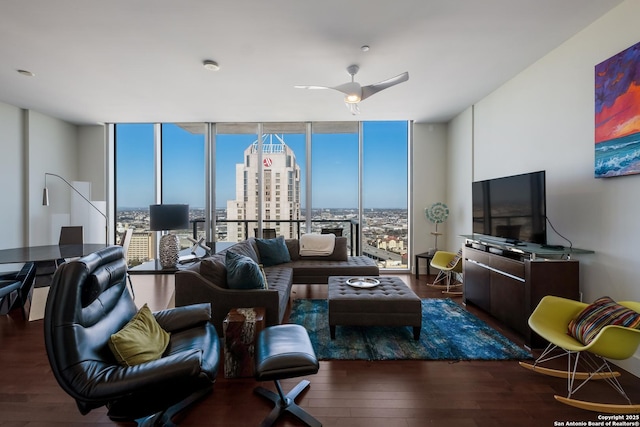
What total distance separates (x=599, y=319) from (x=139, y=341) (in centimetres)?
291

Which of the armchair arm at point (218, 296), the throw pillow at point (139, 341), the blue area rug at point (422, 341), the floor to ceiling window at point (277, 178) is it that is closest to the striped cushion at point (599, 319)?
the blue area rug at point (422, 341)

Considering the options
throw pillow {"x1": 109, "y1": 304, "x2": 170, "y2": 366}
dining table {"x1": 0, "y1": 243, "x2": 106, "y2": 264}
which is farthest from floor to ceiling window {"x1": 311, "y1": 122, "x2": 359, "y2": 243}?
throw pillow {"x1": 109, "y1": 304, "x2": 170, "y2": 366}

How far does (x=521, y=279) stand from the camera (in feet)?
8.48

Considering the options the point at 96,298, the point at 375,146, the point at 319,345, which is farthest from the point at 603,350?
the point at 375,146

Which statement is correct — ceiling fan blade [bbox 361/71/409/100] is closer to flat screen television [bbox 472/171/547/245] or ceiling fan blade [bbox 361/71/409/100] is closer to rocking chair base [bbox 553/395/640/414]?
flat screen television [bbox 472/171/547/245]

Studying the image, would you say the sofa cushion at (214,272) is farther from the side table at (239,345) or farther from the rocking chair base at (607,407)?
the rocking chair base at (607,407)

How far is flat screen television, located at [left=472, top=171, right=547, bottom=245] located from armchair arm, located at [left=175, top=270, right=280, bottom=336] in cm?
256

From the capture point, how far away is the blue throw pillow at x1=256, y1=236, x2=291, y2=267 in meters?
4.14

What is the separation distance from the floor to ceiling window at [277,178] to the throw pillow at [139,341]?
12.1ft

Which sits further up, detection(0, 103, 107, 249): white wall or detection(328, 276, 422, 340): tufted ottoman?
detection(0, 103, 107, 249): white wall

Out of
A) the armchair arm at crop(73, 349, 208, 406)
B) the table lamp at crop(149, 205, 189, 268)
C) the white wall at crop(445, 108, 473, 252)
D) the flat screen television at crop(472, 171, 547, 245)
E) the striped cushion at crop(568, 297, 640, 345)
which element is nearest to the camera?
the armchair arm at crop(73, 349, 208, 406)

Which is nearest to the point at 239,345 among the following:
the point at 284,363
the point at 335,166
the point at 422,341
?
the point at 284,363

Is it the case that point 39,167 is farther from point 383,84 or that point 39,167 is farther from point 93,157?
point 383,84

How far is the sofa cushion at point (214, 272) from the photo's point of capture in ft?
8.41
